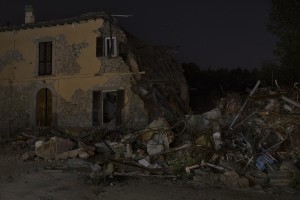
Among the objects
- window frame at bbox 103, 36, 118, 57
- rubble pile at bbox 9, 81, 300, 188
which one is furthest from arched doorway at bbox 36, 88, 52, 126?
rubble pile at bbox 9, 81, 300, 188

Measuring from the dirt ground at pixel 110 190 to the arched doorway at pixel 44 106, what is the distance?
33.8ft

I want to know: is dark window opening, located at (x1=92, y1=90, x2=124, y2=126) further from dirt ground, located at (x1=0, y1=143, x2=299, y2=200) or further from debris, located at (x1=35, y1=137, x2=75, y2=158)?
dirt ground, located at (x1=0, y1=143, x2=299, y2=200)

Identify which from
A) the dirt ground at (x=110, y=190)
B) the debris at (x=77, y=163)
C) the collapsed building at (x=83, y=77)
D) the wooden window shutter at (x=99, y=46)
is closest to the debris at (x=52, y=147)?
the debris at (x=77, y=163)

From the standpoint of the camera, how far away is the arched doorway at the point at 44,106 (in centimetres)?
2322

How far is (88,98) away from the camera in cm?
2148

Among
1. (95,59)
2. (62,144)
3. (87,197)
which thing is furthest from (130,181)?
(95,59)

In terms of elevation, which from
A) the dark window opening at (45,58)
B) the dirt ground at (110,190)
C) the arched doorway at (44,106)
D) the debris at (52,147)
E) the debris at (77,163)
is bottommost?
the dirt ground at (110,190)

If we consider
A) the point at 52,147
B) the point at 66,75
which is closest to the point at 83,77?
the point at 66,75

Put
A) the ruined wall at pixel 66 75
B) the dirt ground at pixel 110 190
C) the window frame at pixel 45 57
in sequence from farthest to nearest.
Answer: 1. the window frame at pixel 45 57
2. the ruined wall at pixel 66 75
3. the dirt ground at pixel 110 190

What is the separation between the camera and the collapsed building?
67.7 feet

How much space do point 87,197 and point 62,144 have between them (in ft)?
19.5

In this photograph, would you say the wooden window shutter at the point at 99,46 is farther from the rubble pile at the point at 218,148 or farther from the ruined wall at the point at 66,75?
the rubble pile at the point at 218,148

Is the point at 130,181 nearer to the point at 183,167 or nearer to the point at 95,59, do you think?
the point at 183,167

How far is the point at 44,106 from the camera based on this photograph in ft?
76.7
